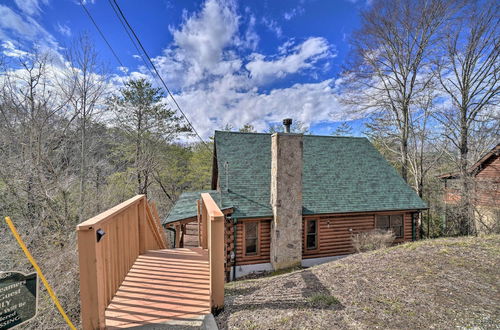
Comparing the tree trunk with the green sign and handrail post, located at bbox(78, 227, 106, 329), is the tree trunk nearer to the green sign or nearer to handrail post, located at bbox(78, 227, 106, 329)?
handrail post, located at bbox(78, 227, 106, 329)

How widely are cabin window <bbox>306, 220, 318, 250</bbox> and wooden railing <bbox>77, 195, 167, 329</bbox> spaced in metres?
6.68

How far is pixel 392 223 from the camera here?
31.4 ft

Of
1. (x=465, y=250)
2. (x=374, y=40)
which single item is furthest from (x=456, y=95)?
(x=465, y=250)

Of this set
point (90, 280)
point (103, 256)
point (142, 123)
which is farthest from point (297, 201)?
point (142, 123)

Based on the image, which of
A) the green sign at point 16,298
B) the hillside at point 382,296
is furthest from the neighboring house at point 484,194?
the green sign at point 16,298

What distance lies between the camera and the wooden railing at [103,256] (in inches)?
70.1

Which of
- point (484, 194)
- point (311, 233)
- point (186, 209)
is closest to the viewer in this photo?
point (311, 233)

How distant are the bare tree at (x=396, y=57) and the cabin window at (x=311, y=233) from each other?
9.11 m

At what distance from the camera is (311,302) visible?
9.23 ft

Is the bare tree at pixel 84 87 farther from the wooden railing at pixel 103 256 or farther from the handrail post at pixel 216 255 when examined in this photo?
the handrail post at pixel 216 255

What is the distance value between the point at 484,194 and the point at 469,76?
637 cm

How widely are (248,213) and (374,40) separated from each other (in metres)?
13.2

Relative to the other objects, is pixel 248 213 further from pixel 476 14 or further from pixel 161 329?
pixel 476 14

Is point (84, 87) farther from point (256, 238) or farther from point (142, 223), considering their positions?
point (256, 238)
